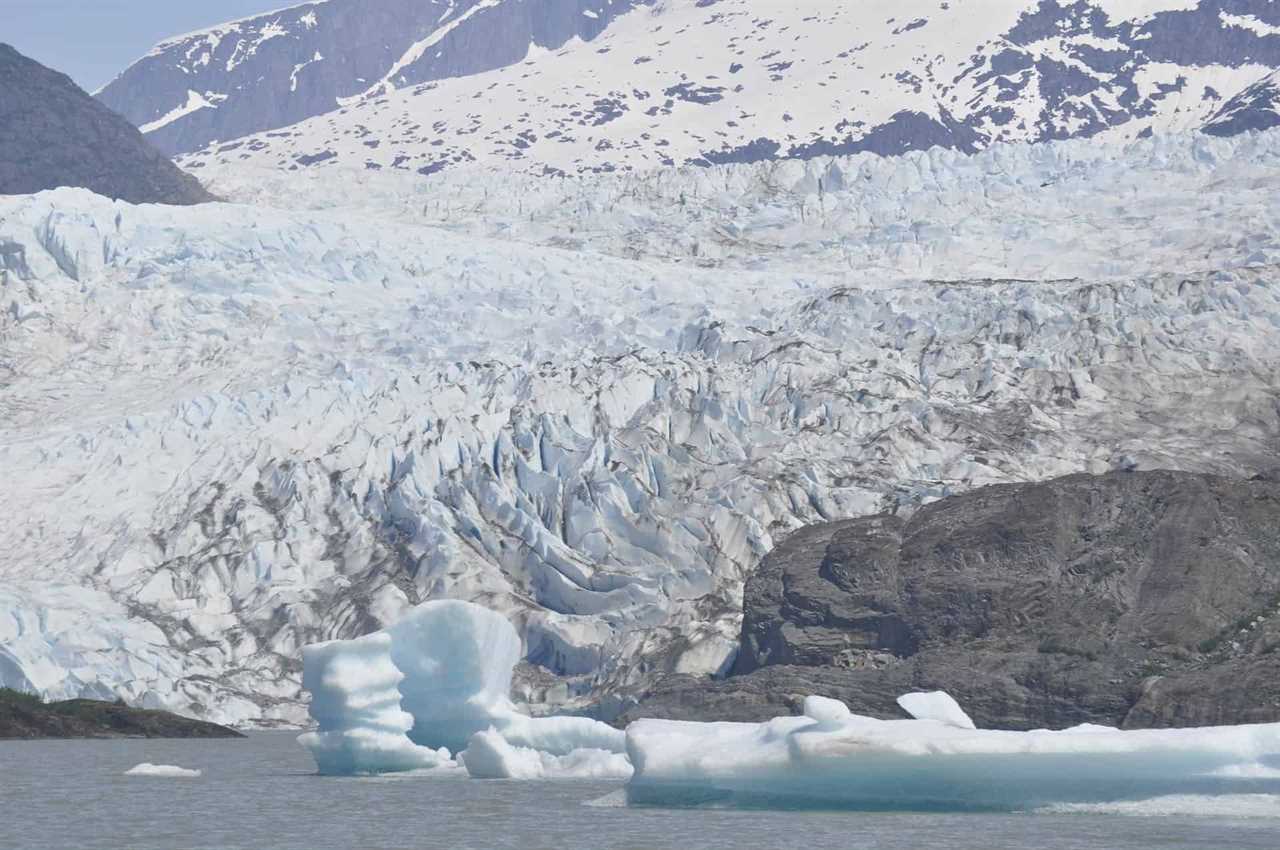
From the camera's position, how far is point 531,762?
3136cm

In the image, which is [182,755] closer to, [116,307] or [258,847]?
[258,847]

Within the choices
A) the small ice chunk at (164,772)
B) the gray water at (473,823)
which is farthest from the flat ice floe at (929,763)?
the small ice chunk at (164,772)

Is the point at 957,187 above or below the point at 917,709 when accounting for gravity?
above

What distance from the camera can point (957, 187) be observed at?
220ft

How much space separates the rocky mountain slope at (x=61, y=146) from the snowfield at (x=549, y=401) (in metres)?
24.8

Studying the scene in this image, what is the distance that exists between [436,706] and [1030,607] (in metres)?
11.5

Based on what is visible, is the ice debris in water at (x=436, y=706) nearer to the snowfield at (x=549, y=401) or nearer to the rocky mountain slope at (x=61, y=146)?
the snowfield at (x=549, y=401)

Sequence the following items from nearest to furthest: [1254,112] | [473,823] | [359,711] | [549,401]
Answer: [473,823] < [359,711] < [549,401] < [1254,112]

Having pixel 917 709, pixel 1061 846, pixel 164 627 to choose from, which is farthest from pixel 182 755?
pixel 1061 846

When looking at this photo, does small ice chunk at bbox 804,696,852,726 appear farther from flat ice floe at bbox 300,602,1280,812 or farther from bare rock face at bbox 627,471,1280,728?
bare rock face at bbox 627,471,1280,728

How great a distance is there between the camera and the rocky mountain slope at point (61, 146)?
85.9m

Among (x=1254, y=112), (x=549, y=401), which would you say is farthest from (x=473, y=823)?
(x=1254, y=112)

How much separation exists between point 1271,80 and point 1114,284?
4066 inches

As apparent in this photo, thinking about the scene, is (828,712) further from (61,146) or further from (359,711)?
(61,146)
